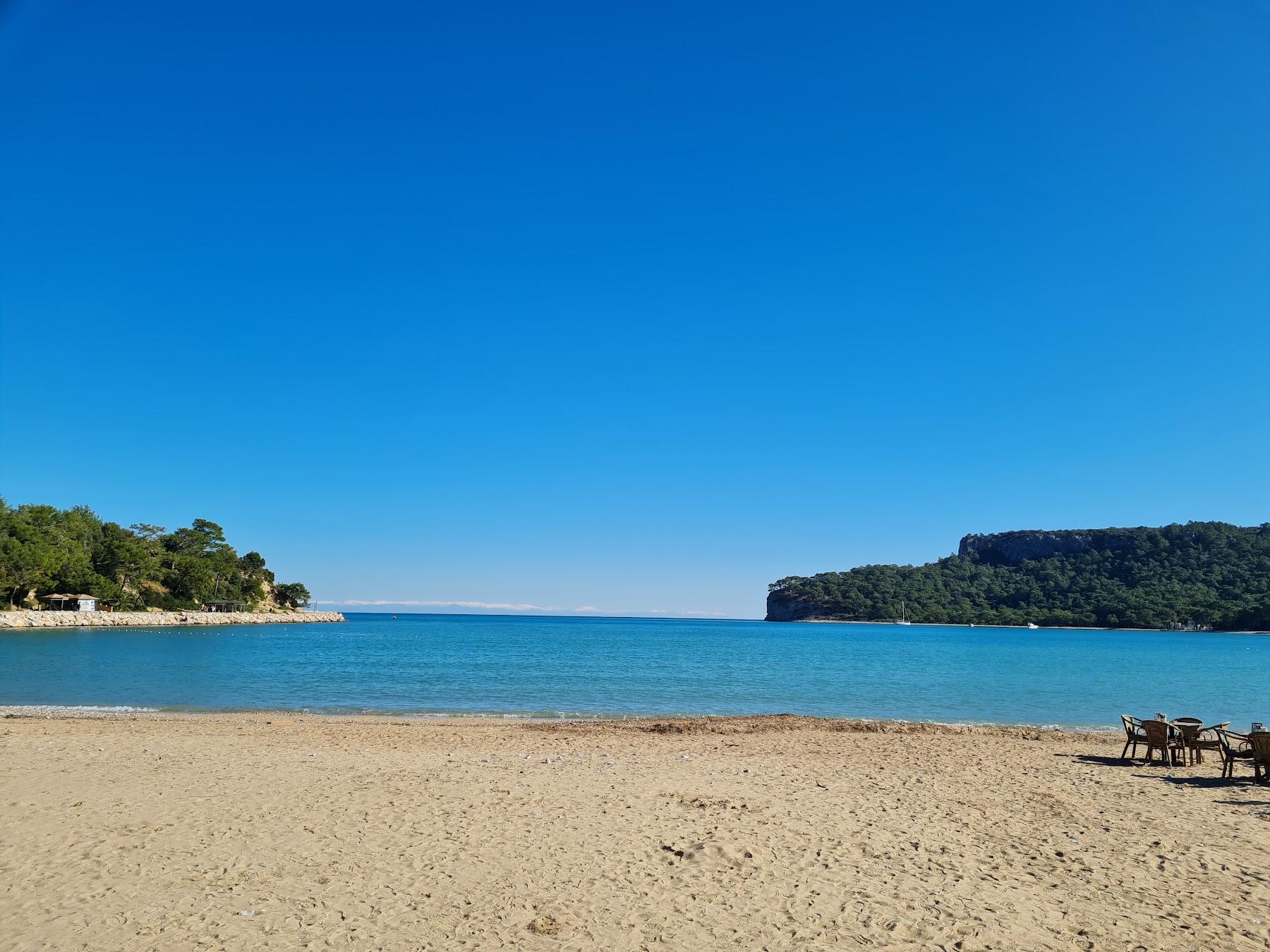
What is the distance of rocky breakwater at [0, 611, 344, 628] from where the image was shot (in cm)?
7188

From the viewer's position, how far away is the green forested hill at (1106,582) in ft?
413

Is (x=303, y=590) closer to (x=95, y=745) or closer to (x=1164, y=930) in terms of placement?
(x=95, y=745)

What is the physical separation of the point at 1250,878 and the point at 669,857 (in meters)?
5.85

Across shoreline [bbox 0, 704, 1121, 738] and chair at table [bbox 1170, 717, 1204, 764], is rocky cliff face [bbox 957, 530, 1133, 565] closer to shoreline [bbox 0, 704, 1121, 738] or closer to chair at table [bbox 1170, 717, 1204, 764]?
shoreline [bbox 0, 704, 1121, 738]

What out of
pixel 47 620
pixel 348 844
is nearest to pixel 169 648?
pixel 47 620

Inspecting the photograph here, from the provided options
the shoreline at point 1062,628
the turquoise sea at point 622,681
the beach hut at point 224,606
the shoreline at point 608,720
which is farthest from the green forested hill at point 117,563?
the shoreline at point 1062,628

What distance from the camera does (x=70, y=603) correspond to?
8856cm

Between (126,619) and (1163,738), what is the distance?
102 m

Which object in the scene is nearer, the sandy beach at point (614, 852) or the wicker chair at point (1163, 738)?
the sandy beach at point (614, 852)

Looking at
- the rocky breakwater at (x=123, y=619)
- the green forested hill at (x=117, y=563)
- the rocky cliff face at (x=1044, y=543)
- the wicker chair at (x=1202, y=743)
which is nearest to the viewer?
the wicker chair at (x=1202, y=743)

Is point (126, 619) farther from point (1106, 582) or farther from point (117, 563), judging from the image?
point (1106, 582)

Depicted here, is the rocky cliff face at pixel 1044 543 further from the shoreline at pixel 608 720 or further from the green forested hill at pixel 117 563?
the green forested hill at pixel 117 563

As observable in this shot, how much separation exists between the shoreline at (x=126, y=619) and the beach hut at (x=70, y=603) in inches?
95.1

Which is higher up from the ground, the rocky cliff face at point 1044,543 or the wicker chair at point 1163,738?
the rocky cliff face at point 1044,543
